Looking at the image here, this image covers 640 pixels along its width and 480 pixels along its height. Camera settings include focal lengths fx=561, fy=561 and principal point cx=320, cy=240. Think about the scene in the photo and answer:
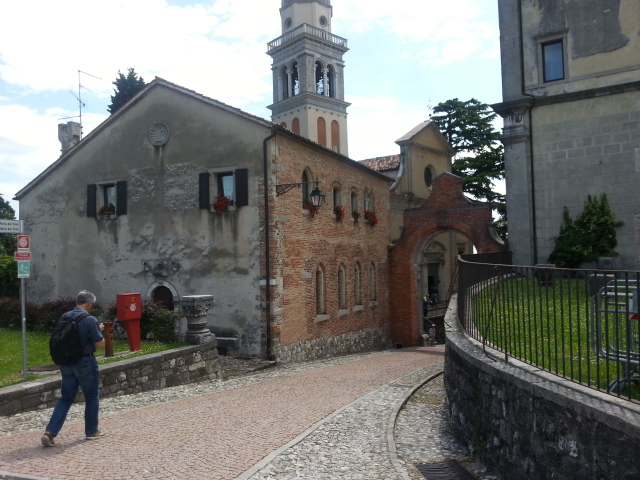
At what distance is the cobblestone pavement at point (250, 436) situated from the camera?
19.4 ft

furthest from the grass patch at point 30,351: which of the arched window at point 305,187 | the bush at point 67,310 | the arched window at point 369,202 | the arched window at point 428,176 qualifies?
the arched window at point 428,176

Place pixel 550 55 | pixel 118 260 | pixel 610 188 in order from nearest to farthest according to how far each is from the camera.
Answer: pixel 610 188
pixel 550 55
pixel 118 260

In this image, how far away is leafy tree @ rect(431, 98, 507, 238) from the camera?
3644 cm

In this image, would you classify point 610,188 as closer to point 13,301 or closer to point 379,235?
point 379,235

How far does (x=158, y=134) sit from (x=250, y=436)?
13.0 m

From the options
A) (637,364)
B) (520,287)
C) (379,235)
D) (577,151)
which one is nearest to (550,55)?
(577,151)

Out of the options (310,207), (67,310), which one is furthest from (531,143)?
(67,310)

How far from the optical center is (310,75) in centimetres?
4291

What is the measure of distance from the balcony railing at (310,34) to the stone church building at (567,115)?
26.9 meters

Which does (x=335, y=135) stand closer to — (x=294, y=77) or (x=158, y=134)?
(x=294, y=77)

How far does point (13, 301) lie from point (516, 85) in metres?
18.0

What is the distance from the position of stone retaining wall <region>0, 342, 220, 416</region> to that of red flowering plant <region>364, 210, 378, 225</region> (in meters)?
10.6

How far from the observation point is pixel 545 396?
16.0ft

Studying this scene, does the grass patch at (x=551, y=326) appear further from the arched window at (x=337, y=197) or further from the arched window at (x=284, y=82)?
the arched window at (x=284, y=82)
